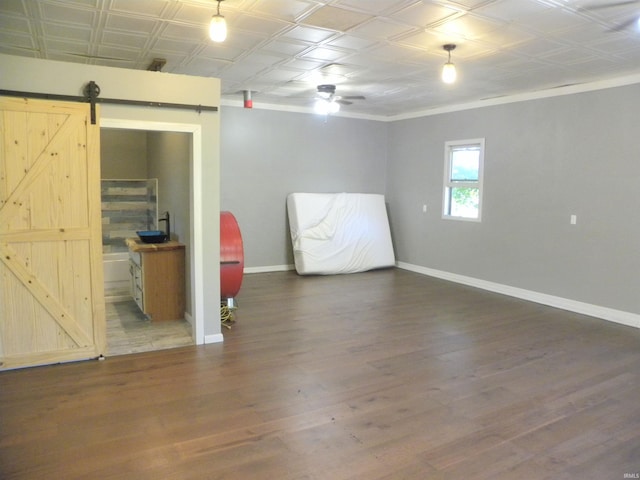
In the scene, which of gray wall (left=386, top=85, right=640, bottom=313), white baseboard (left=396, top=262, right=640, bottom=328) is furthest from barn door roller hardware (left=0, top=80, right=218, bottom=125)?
white baseboard (left=396, top=262, right=640, bottom=328)

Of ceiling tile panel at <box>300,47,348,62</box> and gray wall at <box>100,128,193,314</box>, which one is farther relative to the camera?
gray wall at <box>100,128,193,314</box>

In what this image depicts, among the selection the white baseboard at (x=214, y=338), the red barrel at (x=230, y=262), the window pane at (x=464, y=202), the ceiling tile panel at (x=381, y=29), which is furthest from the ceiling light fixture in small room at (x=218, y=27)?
the window pane at (x=464, y=202)

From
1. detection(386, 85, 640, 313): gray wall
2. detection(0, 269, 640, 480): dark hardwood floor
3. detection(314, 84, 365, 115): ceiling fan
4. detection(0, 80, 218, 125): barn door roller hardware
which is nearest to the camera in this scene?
detection(0, 269, 640, 480): dark hardwood floor

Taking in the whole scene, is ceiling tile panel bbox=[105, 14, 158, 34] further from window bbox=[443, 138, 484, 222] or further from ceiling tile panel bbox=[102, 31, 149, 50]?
window bbox=[443, 138, 484, 222]

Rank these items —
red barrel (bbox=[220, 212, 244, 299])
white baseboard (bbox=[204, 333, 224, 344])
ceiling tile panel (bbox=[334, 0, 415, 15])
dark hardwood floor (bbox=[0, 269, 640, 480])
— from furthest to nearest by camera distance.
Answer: red barrel (bbox=[220, 212, 244, 299]) → white baseboard (bbox=[204, 333, 224, 344]) → ceiling tile panel (bbox=[334, 0, 415, 15]) → dark hardwood floor (bbox=[0, 269, 640, 480])

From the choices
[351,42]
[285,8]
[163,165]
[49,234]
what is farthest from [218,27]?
[163,165]

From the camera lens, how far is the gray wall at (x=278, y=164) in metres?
7.29

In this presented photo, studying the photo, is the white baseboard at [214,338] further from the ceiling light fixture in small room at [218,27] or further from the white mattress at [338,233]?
the white mattress at [338,233]

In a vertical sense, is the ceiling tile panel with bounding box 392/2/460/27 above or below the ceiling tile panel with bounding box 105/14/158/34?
below

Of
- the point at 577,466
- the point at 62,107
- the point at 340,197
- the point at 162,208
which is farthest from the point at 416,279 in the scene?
the point at 62,107

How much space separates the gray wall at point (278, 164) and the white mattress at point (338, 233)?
28 centimetres

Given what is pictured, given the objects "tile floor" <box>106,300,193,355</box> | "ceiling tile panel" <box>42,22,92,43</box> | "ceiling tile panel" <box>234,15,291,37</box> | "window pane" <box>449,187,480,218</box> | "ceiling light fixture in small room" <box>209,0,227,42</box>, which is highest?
→ "ceiling tile panel" <box>42,22,92,43</box>

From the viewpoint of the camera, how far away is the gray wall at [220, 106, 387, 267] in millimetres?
7289

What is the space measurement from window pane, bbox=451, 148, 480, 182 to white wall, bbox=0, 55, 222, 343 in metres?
4.27
